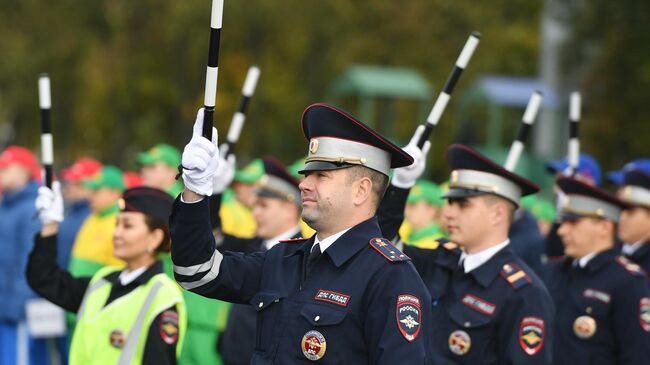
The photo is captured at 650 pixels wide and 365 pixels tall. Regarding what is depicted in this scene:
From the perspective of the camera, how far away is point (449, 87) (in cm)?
640

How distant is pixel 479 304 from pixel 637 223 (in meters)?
2.92

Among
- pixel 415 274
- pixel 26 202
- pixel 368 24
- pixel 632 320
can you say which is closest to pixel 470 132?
pixel 368 24

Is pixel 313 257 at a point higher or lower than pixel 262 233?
higher

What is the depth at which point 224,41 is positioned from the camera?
3128cm

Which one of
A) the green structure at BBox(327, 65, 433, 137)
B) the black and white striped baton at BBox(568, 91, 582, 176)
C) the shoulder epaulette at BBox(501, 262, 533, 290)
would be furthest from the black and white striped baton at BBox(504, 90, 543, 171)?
the green structure at BBox(327, 65, 433, 137)

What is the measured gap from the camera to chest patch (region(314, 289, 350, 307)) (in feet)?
13.7

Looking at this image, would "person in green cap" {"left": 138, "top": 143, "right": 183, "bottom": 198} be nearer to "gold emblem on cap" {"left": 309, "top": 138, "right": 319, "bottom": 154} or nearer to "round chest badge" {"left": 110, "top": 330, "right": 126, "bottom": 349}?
"round chest badge" {"left": 110, "top": 330, "right": 126, "bottom": 349}

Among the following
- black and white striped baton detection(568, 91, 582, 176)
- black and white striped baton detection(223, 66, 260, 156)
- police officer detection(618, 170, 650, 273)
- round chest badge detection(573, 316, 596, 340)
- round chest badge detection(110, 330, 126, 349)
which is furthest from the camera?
police officer detection(618, 170, 650, 273)

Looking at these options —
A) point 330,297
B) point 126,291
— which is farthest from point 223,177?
point 330,297

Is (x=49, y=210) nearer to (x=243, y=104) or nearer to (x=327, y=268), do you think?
(x=243, y=104)

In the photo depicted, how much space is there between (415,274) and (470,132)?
895 inches

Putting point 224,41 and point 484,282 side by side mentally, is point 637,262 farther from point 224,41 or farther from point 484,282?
point 224,41

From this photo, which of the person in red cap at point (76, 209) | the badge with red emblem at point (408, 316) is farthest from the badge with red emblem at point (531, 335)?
the person in red cap at point (76, 209)

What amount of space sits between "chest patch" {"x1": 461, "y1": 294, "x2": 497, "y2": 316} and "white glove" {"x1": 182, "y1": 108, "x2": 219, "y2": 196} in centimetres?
214
